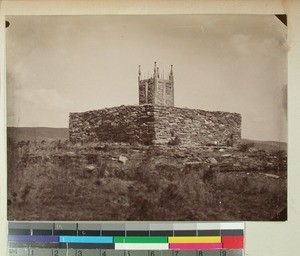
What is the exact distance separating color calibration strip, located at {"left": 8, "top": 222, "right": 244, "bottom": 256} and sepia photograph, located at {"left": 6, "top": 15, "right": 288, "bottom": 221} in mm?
36

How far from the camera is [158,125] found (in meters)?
1.35

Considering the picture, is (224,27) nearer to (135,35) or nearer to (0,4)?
(135,35)

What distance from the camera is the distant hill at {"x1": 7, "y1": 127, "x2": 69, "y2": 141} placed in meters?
1.36

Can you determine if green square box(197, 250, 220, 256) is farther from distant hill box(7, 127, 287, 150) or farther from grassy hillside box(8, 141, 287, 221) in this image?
distant hill box(7, 127, 287, 150)

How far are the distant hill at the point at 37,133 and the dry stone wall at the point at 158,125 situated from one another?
32 millimetres

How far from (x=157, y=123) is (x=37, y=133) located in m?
0.40

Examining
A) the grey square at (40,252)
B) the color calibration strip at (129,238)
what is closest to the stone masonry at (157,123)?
the color calibration strip at (129,238)

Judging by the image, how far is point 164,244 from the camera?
1.37m

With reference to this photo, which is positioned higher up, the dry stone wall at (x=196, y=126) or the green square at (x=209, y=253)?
the dry stone wall at (x=196, y=126)

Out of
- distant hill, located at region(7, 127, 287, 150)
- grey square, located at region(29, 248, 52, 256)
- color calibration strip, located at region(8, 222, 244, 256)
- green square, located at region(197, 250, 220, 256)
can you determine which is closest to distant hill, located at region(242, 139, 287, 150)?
distant hill, located at region(7, 127, 287, 150)

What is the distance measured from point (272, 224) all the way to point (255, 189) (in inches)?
5.0

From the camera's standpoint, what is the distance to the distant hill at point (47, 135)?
1.35 meters

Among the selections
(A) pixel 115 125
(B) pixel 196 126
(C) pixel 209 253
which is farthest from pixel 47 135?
(C) pixel 209 253

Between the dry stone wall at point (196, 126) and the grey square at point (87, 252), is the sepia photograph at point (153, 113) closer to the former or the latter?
the dry stone wall at point (196, 126)
